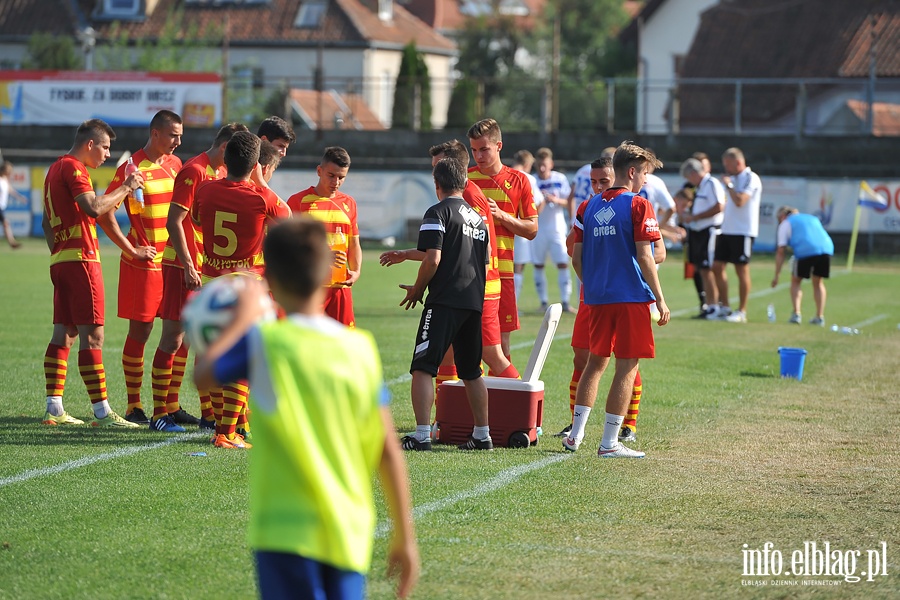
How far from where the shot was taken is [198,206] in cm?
810

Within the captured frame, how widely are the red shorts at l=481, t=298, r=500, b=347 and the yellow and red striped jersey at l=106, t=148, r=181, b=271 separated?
2526 millimetres

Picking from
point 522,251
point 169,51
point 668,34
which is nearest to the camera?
point 522,251

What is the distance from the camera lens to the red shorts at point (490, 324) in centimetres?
870

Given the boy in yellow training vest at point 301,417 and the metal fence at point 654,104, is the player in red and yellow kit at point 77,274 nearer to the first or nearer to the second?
the boy in yellow training vest at point 301,417

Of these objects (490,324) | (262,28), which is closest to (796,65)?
(262,28)

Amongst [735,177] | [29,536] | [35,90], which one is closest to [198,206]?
[29,536]

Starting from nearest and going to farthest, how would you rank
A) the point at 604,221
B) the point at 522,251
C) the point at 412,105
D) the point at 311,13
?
the point at 604,221 < the point at 522,251 < the point at 412,105 < the point at 311,13

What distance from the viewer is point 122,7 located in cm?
6356

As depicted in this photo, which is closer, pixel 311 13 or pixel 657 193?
pixel 657 193

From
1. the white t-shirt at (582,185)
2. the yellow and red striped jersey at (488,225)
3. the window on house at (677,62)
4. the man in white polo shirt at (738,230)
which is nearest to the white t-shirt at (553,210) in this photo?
the white t-shirt at (582,185)

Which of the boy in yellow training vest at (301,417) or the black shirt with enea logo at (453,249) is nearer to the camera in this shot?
the boy in yellow training vest at (301,417)

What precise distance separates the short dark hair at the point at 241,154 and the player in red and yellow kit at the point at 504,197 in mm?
1884

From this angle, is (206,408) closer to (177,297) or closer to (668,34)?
(177,297)
